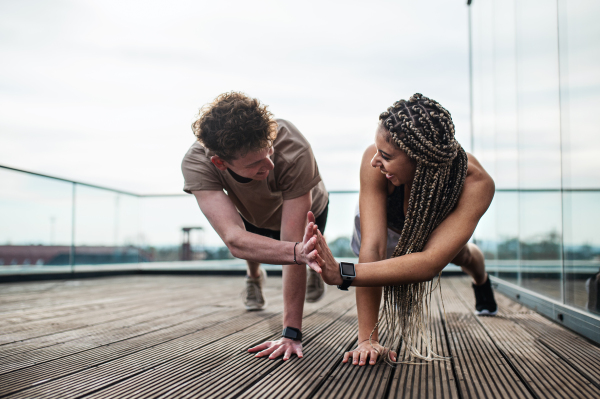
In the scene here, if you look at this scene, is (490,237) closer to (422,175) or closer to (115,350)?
(422,175)

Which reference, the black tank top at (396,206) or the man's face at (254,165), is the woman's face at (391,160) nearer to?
the black tank top at (396,206)

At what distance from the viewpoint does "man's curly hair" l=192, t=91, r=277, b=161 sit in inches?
59.4

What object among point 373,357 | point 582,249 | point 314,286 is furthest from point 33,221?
point 582,249

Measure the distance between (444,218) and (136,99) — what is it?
1511cm

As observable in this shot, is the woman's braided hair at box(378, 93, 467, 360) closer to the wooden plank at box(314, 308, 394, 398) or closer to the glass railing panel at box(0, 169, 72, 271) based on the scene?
the wooden plank at box(314, 308, 394, 398)

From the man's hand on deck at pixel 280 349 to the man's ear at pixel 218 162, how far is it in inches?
27.2

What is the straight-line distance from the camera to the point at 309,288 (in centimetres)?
269

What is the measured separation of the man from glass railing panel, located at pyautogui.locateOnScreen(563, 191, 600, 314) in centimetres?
117

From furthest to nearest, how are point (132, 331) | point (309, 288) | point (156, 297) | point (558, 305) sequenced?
1. point (156, 297)
2. point (309, 288)
3. point (558, 305)
4. point (132, 331)

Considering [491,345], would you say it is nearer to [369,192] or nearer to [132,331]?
[369,192]

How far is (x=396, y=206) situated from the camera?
166 centimetres

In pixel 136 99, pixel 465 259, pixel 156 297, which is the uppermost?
pixel 136 99

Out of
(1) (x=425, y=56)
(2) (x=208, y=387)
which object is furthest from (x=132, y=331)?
(1) (x=425, y=56)

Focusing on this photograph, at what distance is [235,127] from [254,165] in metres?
0.17
